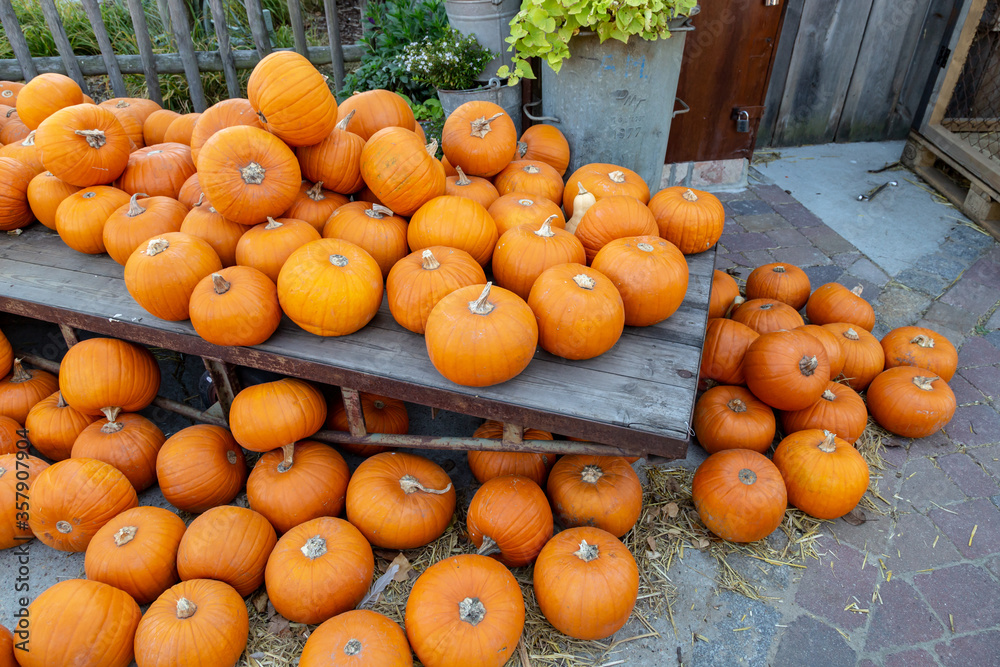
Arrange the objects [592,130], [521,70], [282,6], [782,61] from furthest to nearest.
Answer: [282,6] → [782,61] → [592,130] → [521,70]

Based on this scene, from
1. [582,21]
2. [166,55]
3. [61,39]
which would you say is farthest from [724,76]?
[61,39]

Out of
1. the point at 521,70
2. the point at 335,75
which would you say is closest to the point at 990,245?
the point at 521,70

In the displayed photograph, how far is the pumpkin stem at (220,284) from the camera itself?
2223 mm

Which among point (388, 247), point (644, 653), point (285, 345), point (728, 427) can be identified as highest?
point (388, 247)

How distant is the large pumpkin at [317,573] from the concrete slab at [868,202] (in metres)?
4.21

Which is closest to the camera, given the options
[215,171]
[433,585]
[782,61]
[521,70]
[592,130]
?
[433,585]

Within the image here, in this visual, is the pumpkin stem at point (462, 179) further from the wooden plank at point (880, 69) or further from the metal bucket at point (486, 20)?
the wooden plank at point (880, 69)

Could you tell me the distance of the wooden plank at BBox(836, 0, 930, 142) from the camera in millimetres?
5660

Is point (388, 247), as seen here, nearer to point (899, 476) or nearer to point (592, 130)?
point (592, 130)

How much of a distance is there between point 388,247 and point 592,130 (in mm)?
1905

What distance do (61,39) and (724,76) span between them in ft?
17.9

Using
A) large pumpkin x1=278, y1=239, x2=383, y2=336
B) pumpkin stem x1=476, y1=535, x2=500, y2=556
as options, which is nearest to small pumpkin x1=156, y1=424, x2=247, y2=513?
large pumpkin x1=278, y1=239, x2=383, y2=336

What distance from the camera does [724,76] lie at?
5023 mm

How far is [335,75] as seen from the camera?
17.4ft
